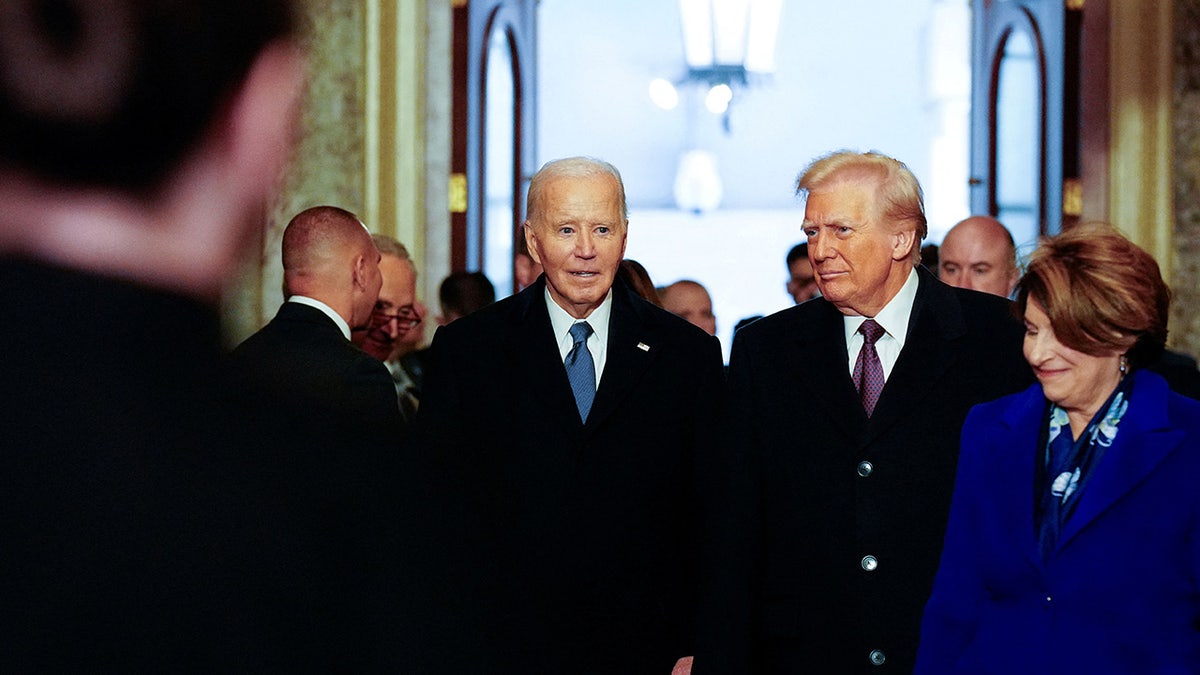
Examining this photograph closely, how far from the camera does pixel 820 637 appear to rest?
3100 millimetres

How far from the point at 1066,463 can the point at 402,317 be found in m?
3.27

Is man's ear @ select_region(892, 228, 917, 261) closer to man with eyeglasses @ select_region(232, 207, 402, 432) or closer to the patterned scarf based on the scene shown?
the patterned scarf

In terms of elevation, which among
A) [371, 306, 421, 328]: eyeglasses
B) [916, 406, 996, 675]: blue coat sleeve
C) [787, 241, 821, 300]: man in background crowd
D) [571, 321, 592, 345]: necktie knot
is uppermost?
[787, 241, 821, 300]: man in background crowd

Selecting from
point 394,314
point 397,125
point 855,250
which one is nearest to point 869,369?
point 855,250

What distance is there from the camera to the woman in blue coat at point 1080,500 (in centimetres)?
250

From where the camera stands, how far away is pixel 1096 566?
2.53 meters

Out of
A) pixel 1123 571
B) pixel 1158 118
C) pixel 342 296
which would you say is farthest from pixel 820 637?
pixel 1158 118

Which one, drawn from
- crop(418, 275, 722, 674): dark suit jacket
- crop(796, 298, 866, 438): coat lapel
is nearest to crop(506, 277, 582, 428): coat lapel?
crop(418, 275, 722, 674): dark suit jacket

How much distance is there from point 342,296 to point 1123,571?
2.27m

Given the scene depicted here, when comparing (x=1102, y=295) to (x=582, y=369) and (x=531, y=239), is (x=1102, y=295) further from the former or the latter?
(x=531, y=239)

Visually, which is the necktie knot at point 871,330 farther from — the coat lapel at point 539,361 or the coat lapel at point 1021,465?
the coat lapel at point 539,361

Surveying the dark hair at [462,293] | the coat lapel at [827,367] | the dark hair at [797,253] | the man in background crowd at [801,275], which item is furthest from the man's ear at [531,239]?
the dark hair at [797,253]

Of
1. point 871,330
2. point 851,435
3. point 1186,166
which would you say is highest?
point 1186,166

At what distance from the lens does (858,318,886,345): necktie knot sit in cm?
323
